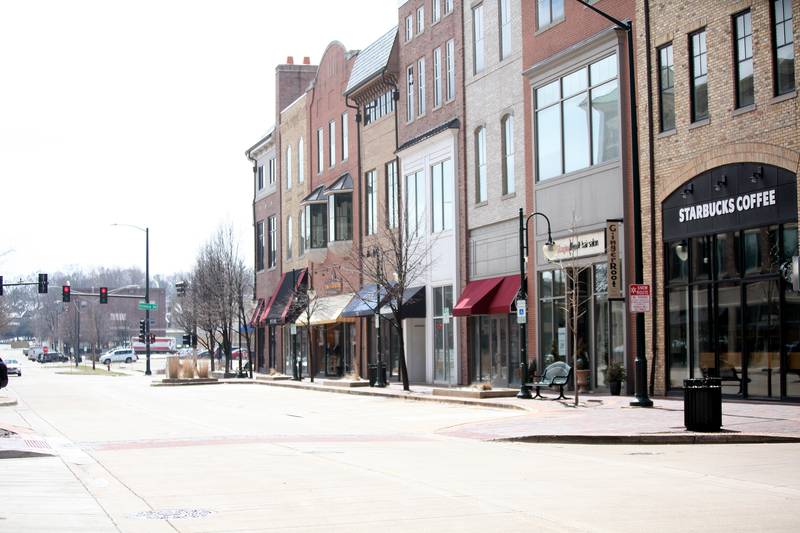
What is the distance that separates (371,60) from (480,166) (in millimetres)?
12512

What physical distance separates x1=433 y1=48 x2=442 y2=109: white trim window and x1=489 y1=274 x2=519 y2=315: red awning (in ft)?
30.9

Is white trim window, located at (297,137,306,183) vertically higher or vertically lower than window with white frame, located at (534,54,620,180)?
higher

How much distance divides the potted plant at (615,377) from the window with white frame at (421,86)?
17.9 metres

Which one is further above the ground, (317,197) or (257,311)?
(317,197)

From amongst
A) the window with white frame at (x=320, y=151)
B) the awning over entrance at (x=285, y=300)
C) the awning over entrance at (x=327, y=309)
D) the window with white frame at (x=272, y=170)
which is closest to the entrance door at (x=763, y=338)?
the awning over entrance at (x=327, y=309)

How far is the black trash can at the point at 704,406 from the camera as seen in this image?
731 inches

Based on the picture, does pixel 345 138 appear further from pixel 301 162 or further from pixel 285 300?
pixel 285 300

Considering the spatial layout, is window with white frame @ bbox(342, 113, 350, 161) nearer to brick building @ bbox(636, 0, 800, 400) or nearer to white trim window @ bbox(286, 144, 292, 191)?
white trim window @ bbox(286, 144, 292, 191)

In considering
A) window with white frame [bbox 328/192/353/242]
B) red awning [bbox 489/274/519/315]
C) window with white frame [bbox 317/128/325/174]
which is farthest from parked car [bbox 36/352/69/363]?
red awning [bbox 489/274/519/315]

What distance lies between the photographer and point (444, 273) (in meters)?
42.0

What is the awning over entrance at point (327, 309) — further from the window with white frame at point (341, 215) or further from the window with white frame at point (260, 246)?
the window with white frame at point (260, 246)

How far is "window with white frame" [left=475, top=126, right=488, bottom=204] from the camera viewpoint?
38.9 meters

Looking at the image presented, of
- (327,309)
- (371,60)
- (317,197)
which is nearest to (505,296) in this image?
(371,60)

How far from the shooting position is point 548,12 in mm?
34000
